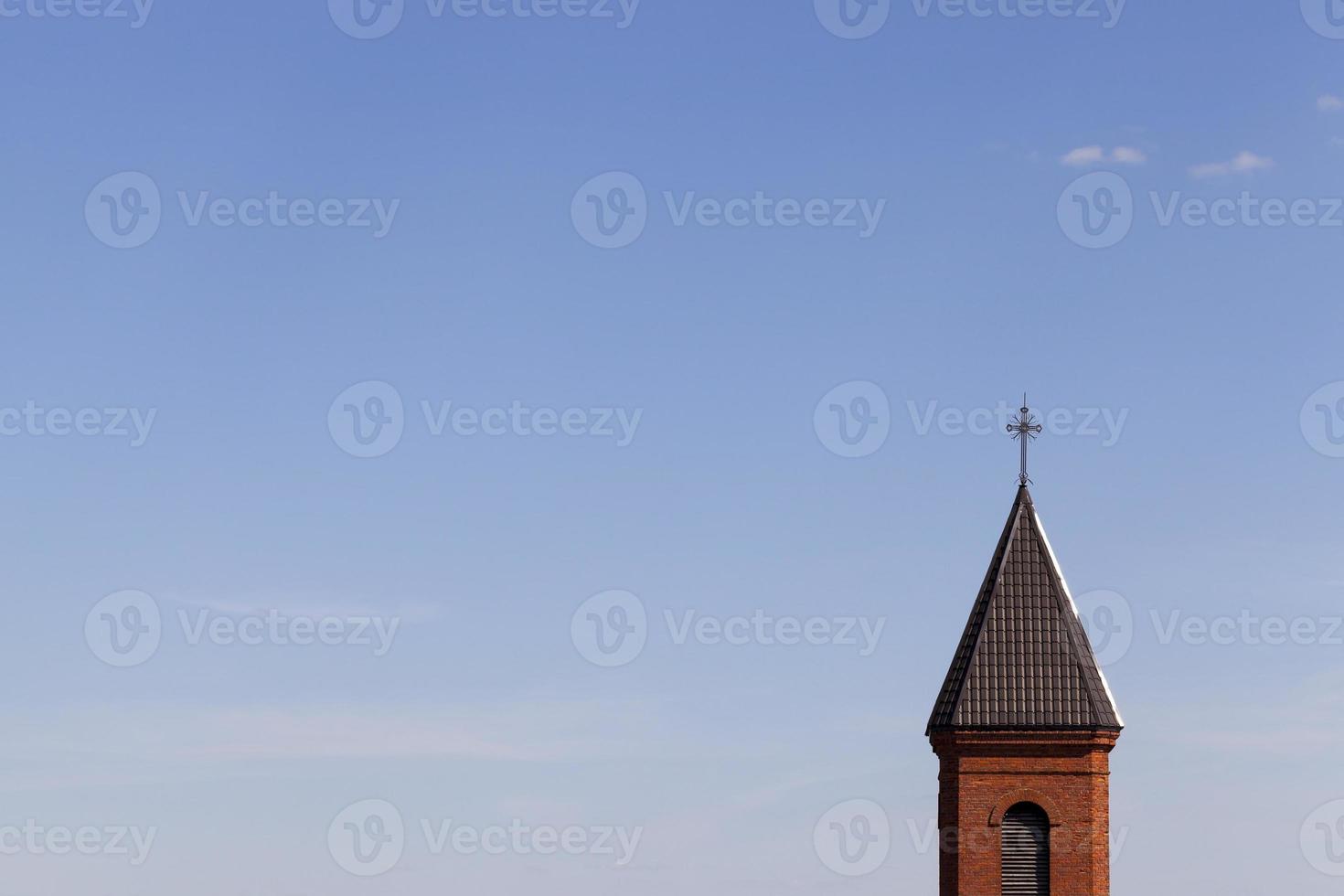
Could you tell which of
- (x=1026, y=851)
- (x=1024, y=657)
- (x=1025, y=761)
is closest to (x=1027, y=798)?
(x=1025, y=761)

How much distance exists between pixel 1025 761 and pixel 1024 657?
1.93 m

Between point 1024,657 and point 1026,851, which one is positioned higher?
point 1024,657

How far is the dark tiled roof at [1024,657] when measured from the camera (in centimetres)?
3212

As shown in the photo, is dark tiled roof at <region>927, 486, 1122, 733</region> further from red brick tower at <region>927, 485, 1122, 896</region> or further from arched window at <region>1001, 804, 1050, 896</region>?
arched window at <region>1001, 804, 1050, 896</region>

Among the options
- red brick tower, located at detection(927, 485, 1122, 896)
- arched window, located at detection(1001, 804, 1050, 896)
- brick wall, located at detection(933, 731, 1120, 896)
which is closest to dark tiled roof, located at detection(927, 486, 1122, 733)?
red brick tower, located at detection(927, 485, 1122, 896)

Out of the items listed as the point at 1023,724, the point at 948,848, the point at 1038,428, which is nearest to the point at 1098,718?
the point at 1023,724

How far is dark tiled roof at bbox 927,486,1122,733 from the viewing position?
32.1 metres

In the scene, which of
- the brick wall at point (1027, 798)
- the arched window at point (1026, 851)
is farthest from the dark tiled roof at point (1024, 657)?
the arched window at point (1026, 851)

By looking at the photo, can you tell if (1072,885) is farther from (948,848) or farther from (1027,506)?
(1027,506)

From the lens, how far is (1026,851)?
31.7 m

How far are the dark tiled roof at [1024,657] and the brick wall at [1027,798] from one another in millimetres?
347

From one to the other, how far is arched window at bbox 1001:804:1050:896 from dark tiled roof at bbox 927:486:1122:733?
1631 millimetres

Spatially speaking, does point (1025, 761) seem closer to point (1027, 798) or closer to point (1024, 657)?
point (1027, 798)

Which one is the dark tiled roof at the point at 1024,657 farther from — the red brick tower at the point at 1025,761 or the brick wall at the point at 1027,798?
the brick wall at the point at 1027,798
